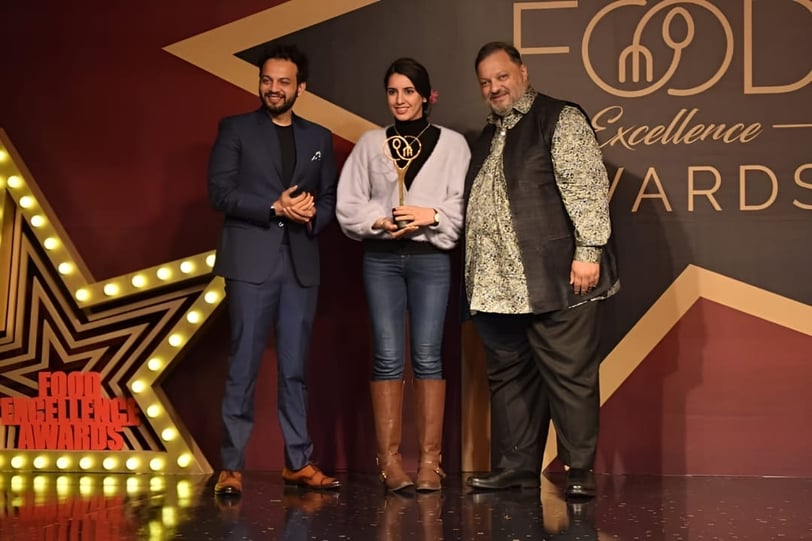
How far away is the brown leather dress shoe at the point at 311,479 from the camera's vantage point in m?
3.99

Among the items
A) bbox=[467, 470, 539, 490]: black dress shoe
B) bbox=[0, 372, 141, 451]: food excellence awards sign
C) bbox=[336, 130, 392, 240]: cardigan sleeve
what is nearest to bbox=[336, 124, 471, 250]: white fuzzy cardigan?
bbox=[336, 130, 392, 240]: cardigan sleeve

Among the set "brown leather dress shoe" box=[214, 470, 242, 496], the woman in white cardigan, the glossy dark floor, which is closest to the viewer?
the glossy dark floor

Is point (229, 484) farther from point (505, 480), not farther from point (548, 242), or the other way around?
point (548, 242)

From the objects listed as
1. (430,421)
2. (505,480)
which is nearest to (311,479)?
(430,421)

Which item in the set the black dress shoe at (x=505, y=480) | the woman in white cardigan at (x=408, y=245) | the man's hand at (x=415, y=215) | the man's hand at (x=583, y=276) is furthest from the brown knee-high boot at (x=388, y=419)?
the man's hand at (x=583, y=276)

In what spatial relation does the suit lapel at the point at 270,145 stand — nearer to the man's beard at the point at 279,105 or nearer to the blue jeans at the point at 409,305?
the man's beard at the point at 279,105

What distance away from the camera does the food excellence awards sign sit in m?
4.47

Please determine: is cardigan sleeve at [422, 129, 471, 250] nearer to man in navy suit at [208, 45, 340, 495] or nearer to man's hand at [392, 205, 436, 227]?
man's hand at [392, 205, 436, 227]

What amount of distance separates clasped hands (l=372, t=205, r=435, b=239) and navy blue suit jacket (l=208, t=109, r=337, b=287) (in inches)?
11.2

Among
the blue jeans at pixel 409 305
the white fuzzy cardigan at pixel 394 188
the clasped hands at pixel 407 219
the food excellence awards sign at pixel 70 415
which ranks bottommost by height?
the food excellence awards sign at pixel 70 415

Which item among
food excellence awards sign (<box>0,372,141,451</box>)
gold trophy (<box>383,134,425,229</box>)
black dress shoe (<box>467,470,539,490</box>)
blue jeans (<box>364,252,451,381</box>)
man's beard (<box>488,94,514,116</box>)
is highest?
man's beard (<box>488,94,514,116</box>)

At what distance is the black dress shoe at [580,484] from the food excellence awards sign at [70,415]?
179 centimetres

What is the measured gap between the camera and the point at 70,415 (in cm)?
451

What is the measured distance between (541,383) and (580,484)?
427mm
